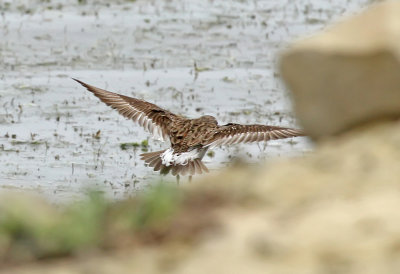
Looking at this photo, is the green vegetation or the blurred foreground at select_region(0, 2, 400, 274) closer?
the blurred foreground at select_region(0, 2, 400, 274)

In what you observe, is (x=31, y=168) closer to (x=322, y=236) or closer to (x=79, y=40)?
(x=79, y=40)

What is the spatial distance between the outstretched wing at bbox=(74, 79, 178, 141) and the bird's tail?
0.51 meters

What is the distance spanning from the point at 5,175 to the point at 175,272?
23.8 feet

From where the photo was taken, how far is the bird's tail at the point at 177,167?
37.7 feet

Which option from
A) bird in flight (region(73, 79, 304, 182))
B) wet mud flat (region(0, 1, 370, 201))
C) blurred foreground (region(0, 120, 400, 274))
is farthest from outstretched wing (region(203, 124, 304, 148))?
blurred foreground (region(0, 120, 400, 274))

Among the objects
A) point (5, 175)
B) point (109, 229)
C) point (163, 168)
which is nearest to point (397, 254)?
point (109, 229)

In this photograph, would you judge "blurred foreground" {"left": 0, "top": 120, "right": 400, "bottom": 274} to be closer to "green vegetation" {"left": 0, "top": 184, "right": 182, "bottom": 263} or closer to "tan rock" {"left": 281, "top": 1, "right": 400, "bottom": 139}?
"green vegetation" {"left": 0, "top": 184, "right": 182, "bottom": 263}

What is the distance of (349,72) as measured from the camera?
22.9 ft

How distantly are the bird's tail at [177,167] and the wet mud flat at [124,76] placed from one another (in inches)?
8.4

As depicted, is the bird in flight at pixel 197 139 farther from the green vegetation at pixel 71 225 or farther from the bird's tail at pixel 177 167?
the green vegetation at pixel 71 225

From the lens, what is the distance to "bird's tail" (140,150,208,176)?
11477 millimetres

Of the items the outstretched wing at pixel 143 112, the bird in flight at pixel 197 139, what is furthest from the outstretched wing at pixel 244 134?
the outstretched wing at pixel 143 112

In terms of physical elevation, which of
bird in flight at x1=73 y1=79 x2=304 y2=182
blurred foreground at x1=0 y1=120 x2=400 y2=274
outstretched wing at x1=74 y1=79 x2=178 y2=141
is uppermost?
outstretched wing at x1=74 y1=79 x2=178 y2=141

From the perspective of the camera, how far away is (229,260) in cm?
513
